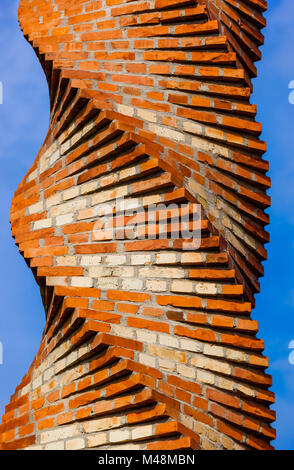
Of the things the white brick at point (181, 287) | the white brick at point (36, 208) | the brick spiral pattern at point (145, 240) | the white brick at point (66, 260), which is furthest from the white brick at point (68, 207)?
the white brick at point (181, 287)

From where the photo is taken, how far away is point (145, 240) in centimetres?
564

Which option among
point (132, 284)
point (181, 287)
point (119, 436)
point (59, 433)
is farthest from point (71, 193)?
point (119, 436)

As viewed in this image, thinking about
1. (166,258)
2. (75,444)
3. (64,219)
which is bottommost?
(75,444)

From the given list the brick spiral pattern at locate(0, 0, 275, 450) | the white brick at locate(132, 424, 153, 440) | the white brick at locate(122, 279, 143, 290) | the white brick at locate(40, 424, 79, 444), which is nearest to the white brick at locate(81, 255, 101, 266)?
the brick spiral pattern at locate(0, 0, 275, 450)

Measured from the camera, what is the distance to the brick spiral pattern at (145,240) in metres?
5.31

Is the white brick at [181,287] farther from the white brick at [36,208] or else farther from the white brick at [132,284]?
the white brick at [36,208]

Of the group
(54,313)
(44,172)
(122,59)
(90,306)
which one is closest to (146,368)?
(90,306)

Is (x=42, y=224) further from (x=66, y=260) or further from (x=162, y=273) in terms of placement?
(x=162, y=273)

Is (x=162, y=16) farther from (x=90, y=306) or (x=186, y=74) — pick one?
(x=90, y=306)

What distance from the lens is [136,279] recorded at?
5570 mm

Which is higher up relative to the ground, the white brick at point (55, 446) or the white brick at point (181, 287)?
the white brick at point (181, 287)

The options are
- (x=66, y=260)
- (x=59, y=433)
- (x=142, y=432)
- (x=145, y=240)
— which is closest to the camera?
(x=142, y=432)

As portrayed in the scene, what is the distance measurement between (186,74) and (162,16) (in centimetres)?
51
